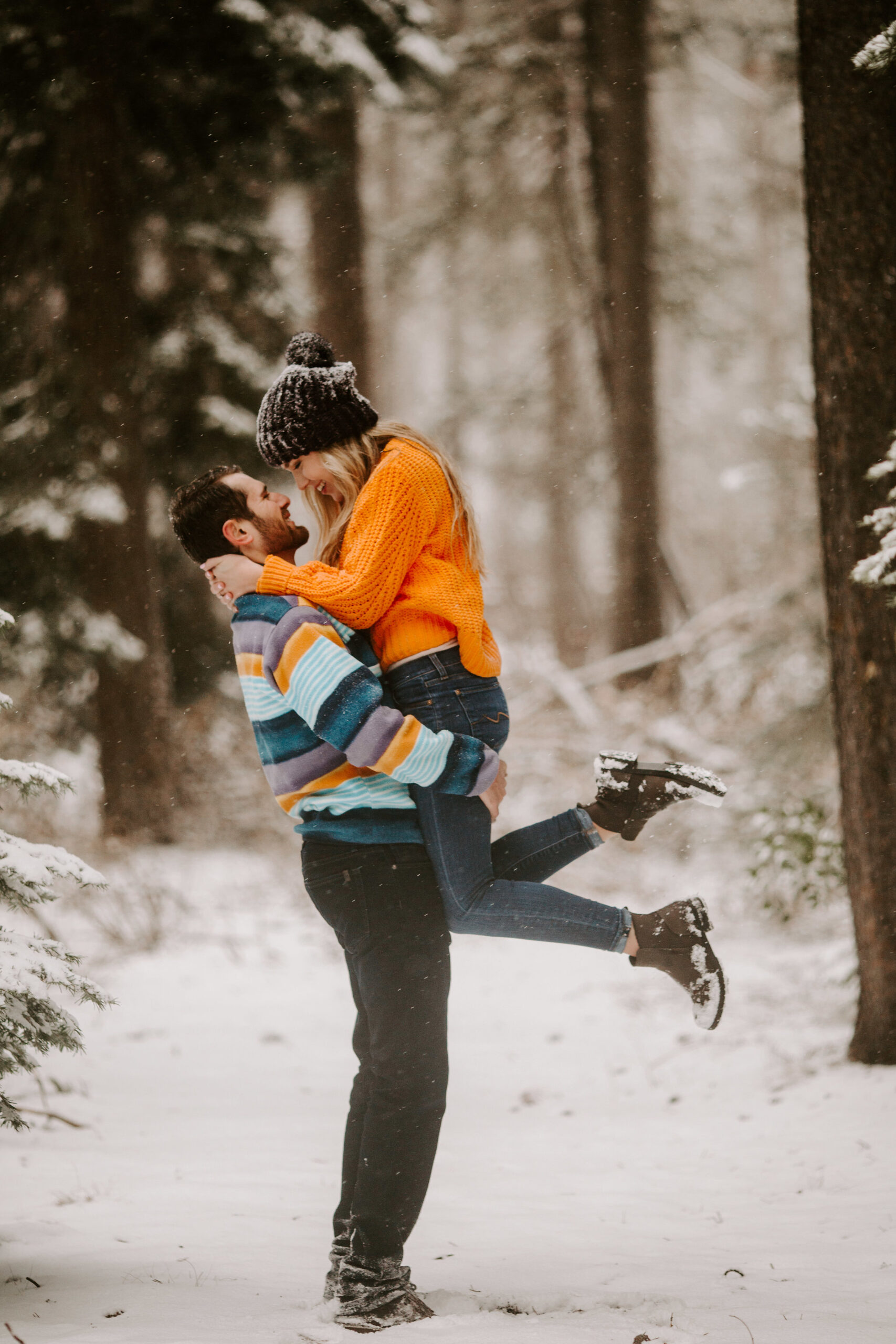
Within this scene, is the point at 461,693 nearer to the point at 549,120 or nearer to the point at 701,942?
the point at 701,942

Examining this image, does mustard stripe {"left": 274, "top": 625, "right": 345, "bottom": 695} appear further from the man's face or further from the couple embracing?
the man's face

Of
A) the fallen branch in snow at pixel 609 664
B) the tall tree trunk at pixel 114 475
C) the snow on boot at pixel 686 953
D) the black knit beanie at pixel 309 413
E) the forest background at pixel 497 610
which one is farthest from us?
the fallen branch in snow at pixel 609 664

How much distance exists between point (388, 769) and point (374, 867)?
294 mm

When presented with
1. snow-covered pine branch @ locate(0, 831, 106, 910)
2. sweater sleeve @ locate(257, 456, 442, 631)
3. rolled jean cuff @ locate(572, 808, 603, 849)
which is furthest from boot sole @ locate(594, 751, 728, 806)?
snow-covered pine branch @ locate(0, 831, 106, 910)

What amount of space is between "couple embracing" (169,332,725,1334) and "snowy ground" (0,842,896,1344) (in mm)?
507

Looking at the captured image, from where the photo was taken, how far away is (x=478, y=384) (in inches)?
614

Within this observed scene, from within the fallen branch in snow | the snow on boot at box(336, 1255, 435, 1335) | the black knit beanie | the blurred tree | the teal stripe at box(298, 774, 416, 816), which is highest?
the blurred tree

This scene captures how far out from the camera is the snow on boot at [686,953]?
2.99 meters

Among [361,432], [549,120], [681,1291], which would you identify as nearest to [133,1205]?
[681,1291]

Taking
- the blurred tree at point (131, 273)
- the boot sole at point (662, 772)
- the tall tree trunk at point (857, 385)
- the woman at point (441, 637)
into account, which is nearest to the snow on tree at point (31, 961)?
the woman at point (441, 637)

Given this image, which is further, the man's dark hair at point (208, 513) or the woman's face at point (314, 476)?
the woman's face at point (314, 476)

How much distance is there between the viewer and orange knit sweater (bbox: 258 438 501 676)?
288cm

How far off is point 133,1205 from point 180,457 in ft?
22.5

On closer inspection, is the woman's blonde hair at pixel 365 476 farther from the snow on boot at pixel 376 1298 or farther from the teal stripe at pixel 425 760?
the snow on boot at pixel 376 1298
